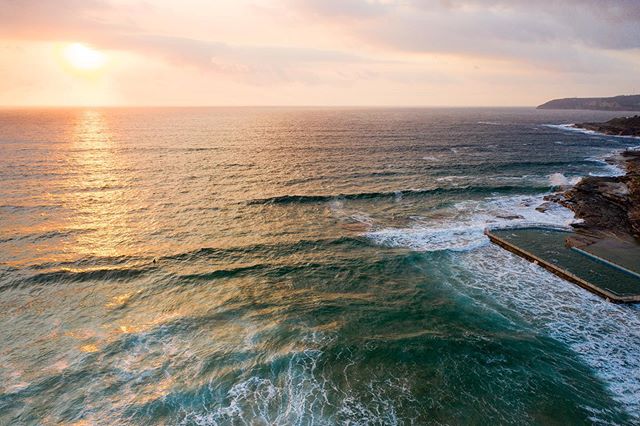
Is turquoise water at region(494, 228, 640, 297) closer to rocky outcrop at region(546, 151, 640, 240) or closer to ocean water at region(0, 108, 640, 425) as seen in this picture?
ocean water at region(0, 108, 640, 425)

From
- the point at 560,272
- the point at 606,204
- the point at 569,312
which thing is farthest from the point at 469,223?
the point at 606,204

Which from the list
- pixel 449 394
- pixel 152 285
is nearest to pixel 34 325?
pixel 152 285

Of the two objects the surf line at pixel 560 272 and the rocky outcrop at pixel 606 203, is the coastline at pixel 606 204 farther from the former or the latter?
the surf line at pixel 560 272

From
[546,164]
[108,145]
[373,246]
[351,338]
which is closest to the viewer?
[351,338]

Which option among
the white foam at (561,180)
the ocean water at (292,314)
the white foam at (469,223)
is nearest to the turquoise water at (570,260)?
the ocean water at (292,314)

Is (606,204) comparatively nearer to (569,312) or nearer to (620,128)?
(569,312)

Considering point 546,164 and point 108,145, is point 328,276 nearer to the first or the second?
point 546,164
